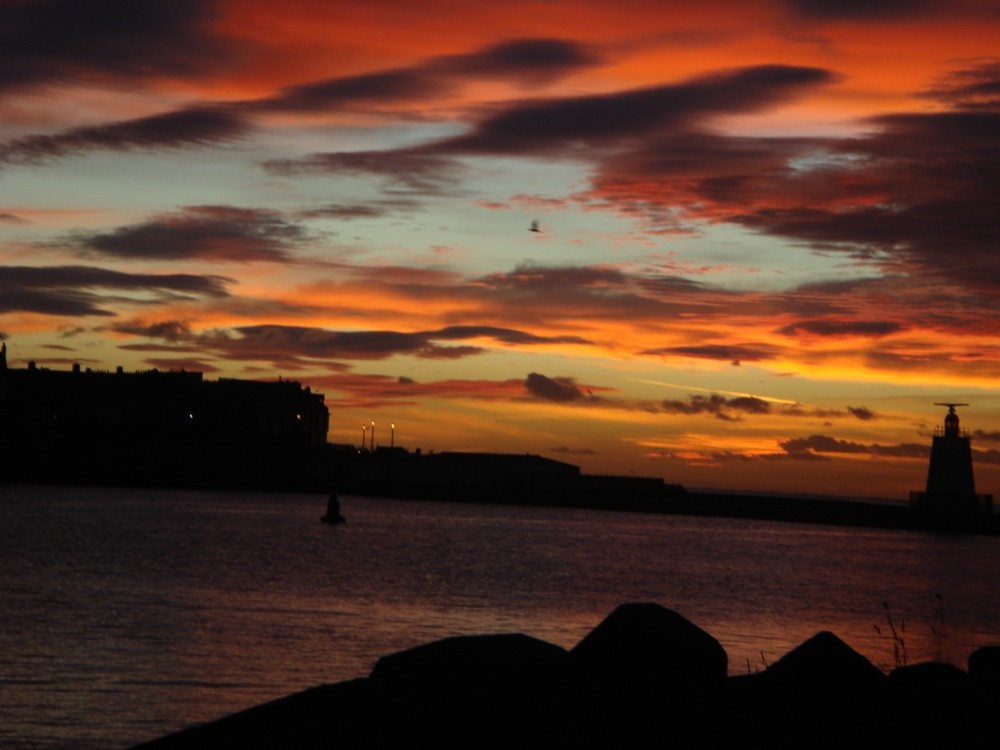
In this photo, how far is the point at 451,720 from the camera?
1128cm

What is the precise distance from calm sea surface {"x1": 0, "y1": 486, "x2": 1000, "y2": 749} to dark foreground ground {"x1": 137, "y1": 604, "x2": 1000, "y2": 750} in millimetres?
13274

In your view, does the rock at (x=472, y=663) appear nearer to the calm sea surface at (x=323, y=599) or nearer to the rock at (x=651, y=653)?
the rock at (x=651, y=653)

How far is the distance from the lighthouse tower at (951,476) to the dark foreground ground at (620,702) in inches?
4441

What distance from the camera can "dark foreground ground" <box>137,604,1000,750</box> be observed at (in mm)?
11133

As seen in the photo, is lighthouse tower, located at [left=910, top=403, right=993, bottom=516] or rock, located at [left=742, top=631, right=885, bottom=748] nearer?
rock, located at [left=742, top=631, right=885, bottom=748]

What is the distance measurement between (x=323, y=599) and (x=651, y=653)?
38567mm

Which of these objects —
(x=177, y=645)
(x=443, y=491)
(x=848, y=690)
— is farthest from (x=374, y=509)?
(x=848, y=690)

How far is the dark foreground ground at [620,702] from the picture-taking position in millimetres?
11133

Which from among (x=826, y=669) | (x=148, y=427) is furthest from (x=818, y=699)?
(x=148, y=427)

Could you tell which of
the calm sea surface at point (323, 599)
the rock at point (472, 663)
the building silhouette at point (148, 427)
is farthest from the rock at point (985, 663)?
the building silhouette at point (148, 427)

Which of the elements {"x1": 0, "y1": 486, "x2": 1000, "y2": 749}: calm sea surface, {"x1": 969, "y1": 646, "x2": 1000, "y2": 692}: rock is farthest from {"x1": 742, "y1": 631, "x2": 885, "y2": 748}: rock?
{"x1": 0, "y1": 486, "x2": 1000, "y2": 749}: calm sea surface

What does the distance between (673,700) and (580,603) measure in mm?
41868

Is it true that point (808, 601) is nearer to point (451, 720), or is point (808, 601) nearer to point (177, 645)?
point (177, 645)

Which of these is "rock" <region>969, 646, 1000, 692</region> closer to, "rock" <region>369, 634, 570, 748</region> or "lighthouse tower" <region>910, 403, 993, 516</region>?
"rock" <region>369, 634, 570, 748</region>
